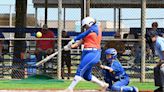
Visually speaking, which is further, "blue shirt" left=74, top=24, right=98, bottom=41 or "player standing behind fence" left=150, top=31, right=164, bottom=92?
"blue shirt" left=74, top=24, right=98, bottom=41

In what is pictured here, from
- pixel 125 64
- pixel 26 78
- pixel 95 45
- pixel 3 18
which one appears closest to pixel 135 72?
pixel 125 64

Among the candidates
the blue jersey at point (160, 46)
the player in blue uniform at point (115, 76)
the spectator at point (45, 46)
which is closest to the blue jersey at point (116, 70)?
the player in blue uniform at point (115, 76)

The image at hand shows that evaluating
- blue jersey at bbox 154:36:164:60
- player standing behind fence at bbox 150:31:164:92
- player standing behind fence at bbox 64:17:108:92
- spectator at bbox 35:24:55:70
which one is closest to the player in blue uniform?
A: player standing behind fence at bbox 64:17:108:92

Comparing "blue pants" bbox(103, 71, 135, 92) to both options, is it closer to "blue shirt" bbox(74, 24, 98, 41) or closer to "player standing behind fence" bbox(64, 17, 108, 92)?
"player standing behind fence" bbox(64, 17, 108, 92)

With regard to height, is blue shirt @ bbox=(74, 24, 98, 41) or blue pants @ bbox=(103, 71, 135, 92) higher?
blue shirt @ bbox=(74, 24, 98, 41)

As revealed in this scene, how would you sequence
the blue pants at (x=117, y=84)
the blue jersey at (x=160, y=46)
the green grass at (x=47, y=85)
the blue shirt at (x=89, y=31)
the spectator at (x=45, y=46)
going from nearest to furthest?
the blue jersey at (x=160, y=46)
the blue pants at (x=117, y=84)
the blue shirt at (x=89, y=31)
the green grass at (x=47, y=85)
the spectator at (x=45, y=46)

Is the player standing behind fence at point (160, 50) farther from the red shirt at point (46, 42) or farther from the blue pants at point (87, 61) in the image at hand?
the red shirt at point (46, 42)

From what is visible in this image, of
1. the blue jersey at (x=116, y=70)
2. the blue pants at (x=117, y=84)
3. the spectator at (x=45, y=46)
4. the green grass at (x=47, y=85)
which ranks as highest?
the spectator at (x=45, y=46)

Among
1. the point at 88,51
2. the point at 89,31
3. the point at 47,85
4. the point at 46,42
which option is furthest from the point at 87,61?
the point at 46,42

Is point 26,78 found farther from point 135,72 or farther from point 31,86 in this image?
point 135,72

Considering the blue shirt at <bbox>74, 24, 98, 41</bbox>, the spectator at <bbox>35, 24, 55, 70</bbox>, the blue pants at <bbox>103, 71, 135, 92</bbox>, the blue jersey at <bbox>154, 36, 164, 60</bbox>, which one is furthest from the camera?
the spectator at <bbox>35, 24, 55, 70</bbox>

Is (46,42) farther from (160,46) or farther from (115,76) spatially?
(160,46)

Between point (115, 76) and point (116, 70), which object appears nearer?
point (116, 70)

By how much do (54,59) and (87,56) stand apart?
6375mm
